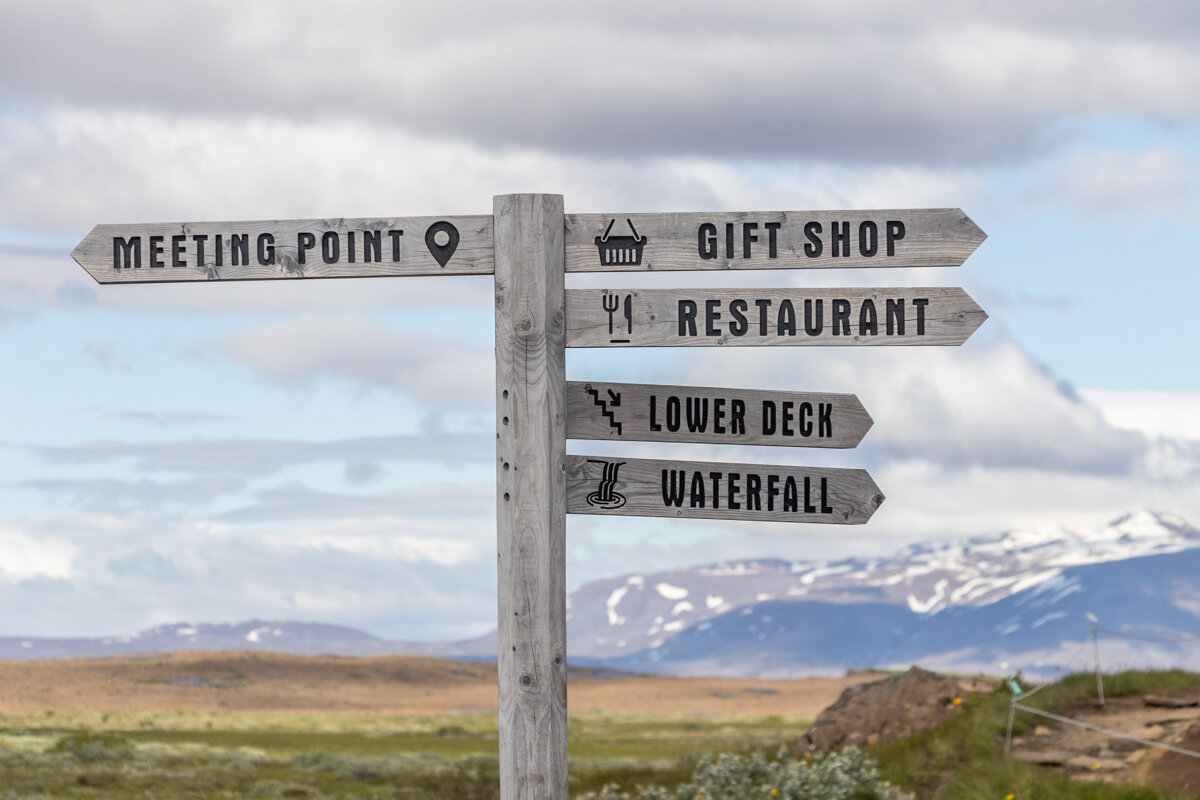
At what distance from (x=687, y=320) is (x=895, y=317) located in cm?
114

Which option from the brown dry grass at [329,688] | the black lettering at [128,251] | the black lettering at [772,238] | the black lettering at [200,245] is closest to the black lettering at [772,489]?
the black lettering at [772,238]

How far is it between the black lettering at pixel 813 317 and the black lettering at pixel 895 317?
1.21 ft

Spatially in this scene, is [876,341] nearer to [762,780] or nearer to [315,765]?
[762,780]

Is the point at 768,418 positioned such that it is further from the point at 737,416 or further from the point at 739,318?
the point at 739,318

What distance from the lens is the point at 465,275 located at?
6.59 metres

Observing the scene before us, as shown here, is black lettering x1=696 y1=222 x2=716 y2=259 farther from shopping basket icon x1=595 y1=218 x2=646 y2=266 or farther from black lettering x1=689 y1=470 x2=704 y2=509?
black lettering x1=689 y1=470 x2=704 y2=509

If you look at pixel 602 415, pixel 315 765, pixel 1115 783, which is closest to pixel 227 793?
pixel 315 765

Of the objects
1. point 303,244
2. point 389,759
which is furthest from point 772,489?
point 389,759

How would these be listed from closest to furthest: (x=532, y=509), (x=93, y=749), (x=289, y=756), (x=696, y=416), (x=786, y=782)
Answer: (x=532, y=509) < (x=696, y=416) < (x=786, y=782) < (x=93, y=749) < (x=289, y=756)

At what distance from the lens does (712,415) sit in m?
6.58

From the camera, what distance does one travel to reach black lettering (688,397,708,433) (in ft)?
21.6

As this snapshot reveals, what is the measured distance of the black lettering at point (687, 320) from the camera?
6488mm

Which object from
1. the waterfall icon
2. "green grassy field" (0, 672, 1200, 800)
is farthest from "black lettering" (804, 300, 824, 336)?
"green grassy field" (0, 672, 1200, 800)

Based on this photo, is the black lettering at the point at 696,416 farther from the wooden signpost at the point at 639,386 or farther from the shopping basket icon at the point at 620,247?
the shopping basket icon at the point at 620,247
